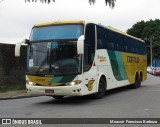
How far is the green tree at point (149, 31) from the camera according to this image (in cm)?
8545

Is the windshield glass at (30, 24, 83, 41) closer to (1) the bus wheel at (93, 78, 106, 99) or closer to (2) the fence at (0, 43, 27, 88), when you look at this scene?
(1) the bus wheel at (93, 78, 106, 99)

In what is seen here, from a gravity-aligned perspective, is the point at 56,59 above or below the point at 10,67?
above

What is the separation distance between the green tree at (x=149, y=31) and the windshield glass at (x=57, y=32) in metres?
70.3

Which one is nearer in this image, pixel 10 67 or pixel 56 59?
pixel 56 59

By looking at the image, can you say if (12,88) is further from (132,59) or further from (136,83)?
(136,83)

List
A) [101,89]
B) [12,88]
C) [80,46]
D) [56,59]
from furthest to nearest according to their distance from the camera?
[12,88] < [101,89] < [56,59] < [80,46]

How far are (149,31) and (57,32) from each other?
249 ft

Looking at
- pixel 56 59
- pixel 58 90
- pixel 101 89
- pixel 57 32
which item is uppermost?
pixel 57 32

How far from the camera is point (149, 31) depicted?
89375mm

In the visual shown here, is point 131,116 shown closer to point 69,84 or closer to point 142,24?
point 69,84

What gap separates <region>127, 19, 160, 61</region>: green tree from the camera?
85450 mm

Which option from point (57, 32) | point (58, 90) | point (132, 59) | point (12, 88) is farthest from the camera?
point (12, 88)

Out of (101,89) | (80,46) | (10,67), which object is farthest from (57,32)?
(10,67)

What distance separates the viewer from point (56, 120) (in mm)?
10945
